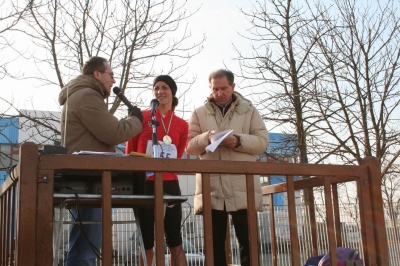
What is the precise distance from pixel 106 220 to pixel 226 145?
4.91ft

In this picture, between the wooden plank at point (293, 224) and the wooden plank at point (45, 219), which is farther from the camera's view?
the wooden plank at point (293, 224)

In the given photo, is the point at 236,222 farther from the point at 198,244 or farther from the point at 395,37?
the point at 395,37

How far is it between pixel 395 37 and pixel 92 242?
29.1ft

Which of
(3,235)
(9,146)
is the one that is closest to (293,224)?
(3,235)

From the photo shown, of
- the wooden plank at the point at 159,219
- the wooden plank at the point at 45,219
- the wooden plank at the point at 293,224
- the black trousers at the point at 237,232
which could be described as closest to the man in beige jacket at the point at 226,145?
the black trousers at the point at 237,232

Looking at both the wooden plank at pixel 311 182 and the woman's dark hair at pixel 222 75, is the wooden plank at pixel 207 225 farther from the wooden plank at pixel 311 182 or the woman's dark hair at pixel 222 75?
the woman's dark hair at pixel 222 75

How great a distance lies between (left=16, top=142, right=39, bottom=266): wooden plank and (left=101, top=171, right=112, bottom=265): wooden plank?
33 cm

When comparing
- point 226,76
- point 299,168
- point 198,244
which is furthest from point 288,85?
point 299,168

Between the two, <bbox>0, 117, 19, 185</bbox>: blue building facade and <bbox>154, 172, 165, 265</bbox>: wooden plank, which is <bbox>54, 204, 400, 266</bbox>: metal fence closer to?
<bbox>0, 117, 19, 185</bbox>: blue building facade

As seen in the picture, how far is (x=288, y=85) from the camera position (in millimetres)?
9922

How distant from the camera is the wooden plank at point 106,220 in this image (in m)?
2.51

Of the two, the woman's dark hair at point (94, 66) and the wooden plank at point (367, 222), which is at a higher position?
the woman's dark hair at point (94, 66)

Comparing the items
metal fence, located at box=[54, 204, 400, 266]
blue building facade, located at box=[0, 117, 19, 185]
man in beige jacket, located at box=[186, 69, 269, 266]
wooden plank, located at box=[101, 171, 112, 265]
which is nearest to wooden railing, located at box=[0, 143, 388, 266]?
wooden plank, located at box=[101, 171, 112, 265]

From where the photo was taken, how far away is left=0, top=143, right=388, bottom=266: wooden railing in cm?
238
